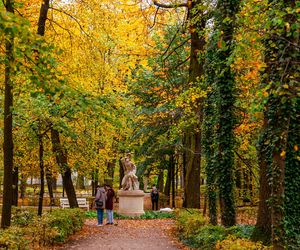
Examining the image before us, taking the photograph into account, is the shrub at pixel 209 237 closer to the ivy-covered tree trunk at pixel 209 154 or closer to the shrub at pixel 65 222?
the ivy-covered tree trunk at pixel 209 154

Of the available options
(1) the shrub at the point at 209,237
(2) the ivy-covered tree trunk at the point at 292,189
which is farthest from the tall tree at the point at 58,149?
(2) the ivy-covered tree trunk at the point at 292,189

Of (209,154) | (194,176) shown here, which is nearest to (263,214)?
(209,154)

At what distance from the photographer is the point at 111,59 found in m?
26.9

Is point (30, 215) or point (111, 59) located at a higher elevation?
point (111, 59)

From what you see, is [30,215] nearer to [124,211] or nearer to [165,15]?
[124,211]

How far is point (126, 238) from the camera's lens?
47.0ft

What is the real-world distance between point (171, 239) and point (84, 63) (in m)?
7.01

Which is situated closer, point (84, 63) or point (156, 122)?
point (84, 63)

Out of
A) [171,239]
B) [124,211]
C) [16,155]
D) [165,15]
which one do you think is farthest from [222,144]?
[124,211]

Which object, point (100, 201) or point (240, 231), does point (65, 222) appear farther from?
point (240, 231)

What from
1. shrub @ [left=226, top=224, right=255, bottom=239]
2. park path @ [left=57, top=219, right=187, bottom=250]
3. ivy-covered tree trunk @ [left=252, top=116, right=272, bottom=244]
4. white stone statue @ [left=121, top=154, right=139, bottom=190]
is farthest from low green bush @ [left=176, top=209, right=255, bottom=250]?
white stone statue @ [left=121, top=154, right=139, bottom=190]

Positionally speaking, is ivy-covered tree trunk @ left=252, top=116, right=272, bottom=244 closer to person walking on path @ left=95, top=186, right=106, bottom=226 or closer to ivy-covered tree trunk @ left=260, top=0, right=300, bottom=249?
ivy-covered tree trunk @ left=260, top=0, right=300, bottom=249

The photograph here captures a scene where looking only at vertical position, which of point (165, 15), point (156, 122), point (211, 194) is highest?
point (165, 15)

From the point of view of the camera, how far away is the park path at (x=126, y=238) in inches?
486
